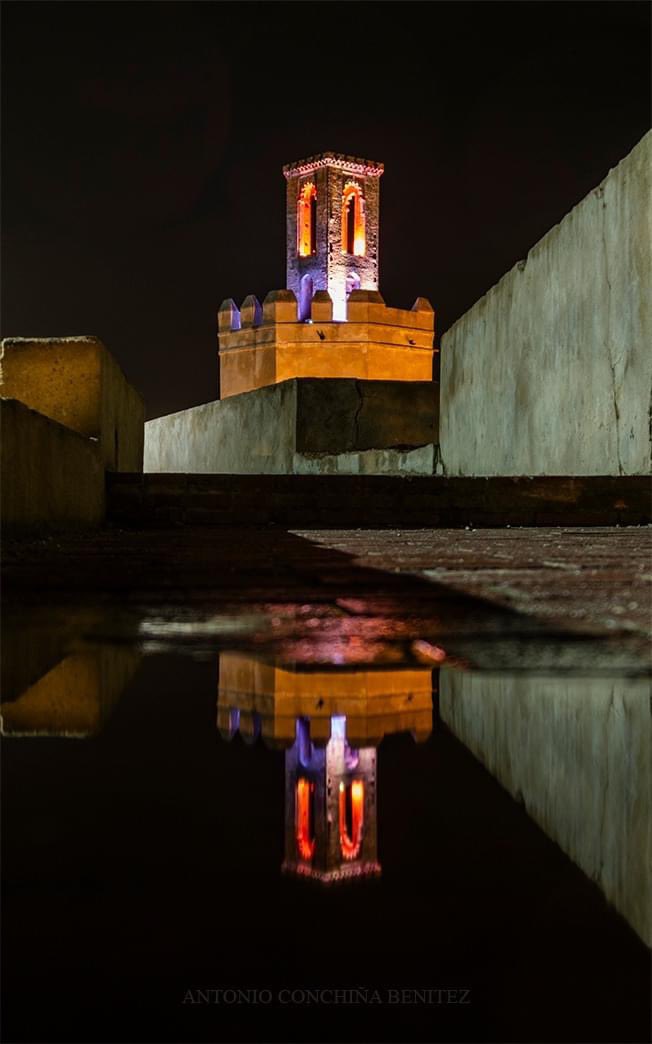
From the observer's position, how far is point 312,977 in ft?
1.58

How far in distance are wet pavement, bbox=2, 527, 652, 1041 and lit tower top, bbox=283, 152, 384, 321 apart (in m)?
42.9

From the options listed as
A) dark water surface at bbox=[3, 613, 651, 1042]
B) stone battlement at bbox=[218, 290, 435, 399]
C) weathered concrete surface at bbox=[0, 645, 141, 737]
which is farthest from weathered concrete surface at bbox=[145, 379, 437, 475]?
stone battlement at bbox=[218, 290, 435, 399]

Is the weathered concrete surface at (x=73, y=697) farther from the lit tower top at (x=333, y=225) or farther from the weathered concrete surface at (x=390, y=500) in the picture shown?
the lit tower top at (x=333, y=225)

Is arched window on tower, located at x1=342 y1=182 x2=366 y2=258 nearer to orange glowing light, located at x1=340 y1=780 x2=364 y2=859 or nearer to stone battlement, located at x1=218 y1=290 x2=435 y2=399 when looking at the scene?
stone battlement, located at x1=218 y1=290 x2=435 y2=399

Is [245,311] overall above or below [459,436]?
above

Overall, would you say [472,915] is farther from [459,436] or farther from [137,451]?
[459,436]

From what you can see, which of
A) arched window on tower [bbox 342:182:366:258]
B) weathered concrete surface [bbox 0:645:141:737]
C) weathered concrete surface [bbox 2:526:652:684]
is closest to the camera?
weathered concrete surface [bbox 0:645:141:737]

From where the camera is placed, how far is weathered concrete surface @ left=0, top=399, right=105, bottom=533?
10.9 feet

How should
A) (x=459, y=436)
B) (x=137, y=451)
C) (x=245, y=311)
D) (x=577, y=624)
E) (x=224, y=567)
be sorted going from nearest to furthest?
1. (x=577, y=624)
2. (x=224, y=567)
3. (x=137, y=451)
4. (x=459, y=436)
5. (x=245, y=311)

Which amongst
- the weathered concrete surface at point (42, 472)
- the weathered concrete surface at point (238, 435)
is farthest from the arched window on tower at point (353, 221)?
the weathered concrete surface at point (42, 472)

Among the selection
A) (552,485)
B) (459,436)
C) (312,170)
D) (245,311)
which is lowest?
(552,485)

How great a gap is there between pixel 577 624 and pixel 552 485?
530 cm

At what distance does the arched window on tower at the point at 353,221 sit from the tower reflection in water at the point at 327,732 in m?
44.2

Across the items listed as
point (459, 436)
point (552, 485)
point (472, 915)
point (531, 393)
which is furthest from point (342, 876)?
point (459, 436)
